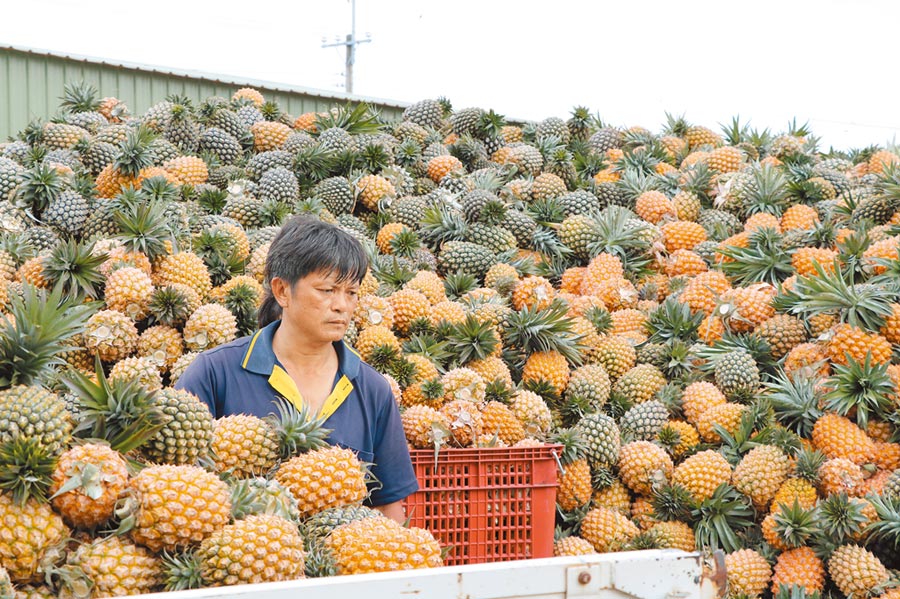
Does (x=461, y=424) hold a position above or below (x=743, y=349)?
below

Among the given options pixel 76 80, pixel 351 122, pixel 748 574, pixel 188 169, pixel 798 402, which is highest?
pixel 76 80

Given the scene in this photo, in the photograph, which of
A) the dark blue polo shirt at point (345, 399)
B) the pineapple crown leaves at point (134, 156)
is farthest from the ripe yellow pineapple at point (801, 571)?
the pineapple crown leaves at point (134, 156)

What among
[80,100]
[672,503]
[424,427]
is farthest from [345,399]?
[80,100]

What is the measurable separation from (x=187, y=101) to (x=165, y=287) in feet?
10.1

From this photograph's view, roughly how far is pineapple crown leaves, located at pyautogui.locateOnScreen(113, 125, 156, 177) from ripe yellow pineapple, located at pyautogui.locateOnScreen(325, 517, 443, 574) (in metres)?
4.37

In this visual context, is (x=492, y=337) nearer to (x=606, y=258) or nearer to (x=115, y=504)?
(x=606, y=258)

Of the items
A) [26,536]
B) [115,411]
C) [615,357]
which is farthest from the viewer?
[615,357]

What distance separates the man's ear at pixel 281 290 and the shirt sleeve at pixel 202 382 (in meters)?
0.35

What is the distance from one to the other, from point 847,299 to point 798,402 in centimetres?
68

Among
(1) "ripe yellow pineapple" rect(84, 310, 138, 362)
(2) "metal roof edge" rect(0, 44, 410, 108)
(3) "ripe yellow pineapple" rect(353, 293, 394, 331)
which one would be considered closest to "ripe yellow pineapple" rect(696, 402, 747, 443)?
(3) "ripe yellow pineapple" rect(353, 293, 394, 331)

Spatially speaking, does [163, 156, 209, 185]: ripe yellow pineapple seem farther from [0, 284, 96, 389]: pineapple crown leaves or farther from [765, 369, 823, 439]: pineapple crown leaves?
[0, 284, 96, 389]: pineapple crown leaves

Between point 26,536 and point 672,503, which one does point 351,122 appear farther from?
point 26,536

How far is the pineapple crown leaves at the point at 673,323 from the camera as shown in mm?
6172

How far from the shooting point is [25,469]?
2324 millimetres
